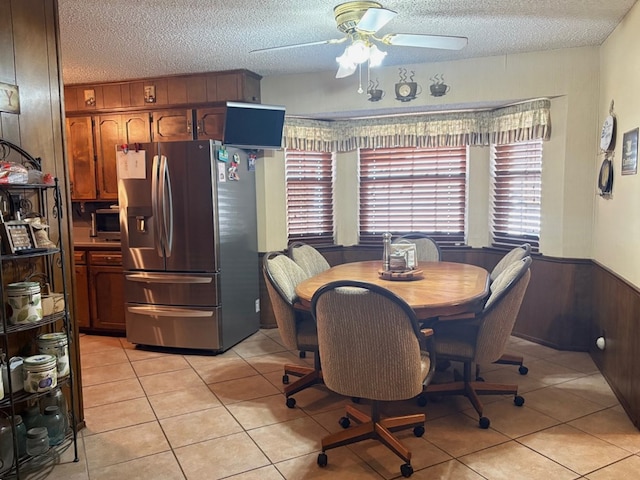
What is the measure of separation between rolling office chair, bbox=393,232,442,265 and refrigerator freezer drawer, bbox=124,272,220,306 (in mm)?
1689

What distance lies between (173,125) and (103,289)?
5.54 feet

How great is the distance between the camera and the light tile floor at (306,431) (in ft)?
7.66

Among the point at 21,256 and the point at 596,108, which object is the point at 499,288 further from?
the point at 21,256

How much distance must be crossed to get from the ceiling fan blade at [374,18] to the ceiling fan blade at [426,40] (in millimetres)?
276

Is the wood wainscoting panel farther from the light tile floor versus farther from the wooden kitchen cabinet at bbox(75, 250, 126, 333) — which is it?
the wooden kitchen cabinet at bbox(75, 250, 126, 333)

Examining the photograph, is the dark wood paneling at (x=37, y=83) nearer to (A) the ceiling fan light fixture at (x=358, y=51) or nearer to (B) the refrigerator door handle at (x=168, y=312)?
(B) the refrigerator door handle at (x=168, y=312)

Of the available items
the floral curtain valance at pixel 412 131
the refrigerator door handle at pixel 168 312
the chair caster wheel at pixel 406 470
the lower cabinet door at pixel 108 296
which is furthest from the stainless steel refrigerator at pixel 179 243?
the chair caster wheel at pixel 406 470

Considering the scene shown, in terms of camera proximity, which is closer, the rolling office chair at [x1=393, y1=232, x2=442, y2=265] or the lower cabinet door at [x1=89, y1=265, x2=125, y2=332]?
the rolling office chair at [x1=393, y1=232, x2=442, y2=265]

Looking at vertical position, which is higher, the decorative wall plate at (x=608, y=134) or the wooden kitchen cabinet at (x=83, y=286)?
the decorative wall plate at (x=608, y=134)

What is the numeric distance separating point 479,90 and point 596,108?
0.91 meters

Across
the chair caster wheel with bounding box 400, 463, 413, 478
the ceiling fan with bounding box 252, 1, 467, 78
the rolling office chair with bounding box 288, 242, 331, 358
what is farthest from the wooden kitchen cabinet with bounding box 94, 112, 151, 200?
the chair caster wheel with bounding box 400, 463, 413, 478

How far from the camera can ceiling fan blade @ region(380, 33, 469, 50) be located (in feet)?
8.94

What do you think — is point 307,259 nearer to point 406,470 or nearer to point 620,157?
point 406,470

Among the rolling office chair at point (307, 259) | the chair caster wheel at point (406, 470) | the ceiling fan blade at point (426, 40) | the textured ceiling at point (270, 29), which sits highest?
the textured ceiling at point (270, 29)
